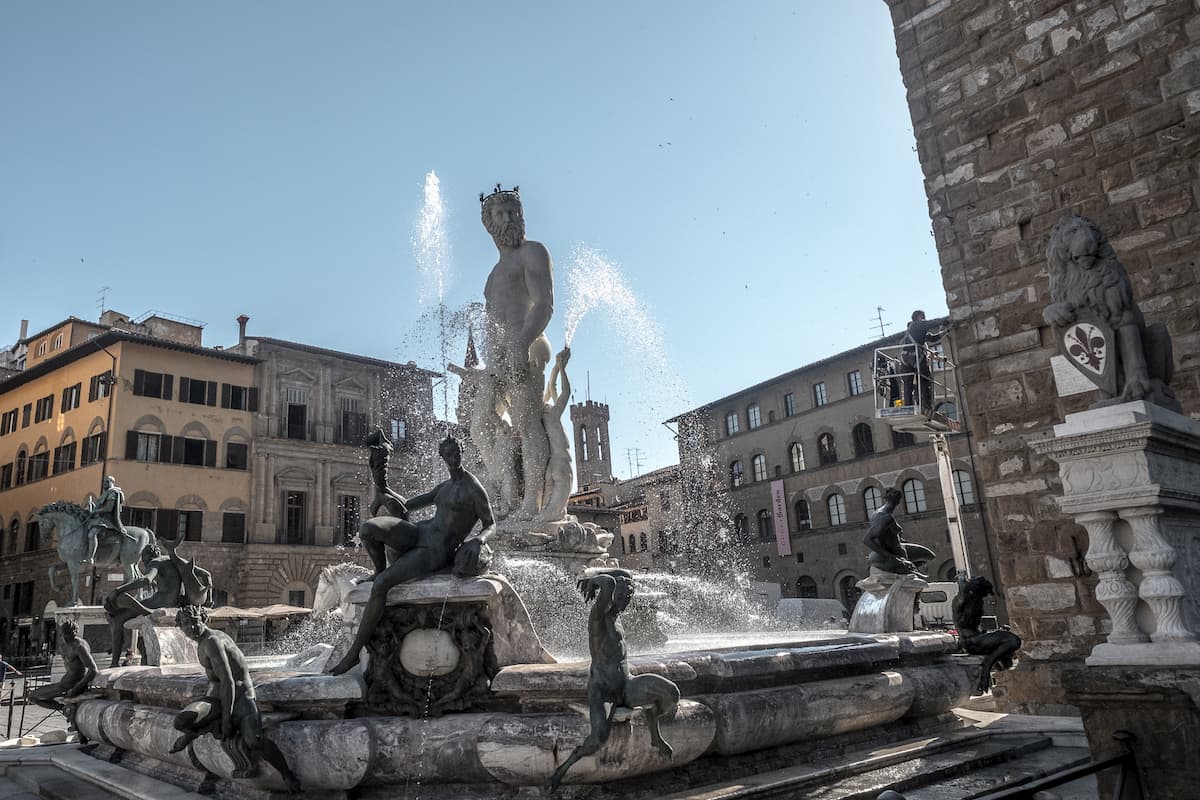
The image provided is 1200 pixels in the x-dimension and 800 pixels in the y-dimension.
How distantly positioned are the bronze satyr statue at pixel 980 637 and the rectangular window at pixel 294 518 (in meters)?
30.6

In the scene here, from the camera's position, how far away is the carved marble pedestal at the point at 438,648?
171 inches

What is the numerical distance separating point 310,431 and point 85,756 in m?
29.9

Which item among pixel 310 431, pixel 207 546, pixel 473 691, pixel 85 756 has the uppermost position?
pixel 310 431

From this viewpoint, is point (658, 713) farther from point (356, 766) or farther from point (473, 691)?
point (356, 766)

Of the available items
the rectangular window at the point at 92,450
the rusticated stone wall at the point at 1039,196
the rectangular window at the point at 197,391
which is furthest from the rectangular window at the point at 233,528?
the rusticated stone wall at the point at 1039,196

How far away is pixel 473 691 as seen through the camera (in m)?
4.37

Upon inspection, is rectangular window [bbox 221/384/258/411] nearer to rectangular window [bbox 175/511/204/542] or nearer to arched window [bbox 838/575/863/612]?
rectangular window [bbox 175/511/204/542]

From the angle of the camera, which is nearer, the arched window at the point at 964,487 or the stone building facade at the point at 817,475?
the arched window at the point at 964,487

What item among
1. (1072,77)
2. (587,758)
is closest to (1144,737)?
(587,758)

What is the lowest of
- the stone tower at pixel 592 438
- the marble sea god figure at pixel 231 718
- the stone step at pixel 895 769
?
the stone step at pixel 895 769

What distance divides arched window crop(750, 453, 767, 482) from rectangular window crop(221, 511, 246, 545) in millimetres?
23830

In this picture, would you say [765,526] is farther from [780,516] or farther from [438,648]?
[438,648]

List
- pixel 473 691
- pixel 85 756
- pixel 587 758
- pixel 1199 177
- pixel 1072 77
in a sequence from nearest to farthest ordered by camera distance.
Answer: pixel 587 758 < pixel 473 691 < pixel 85 756 < pixel 1199 177 < pixel 1072 77

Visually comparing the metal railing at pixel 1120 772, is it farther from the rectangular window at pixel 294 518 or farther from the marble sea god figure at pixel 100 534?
the rectangular window at pixel 294 518
